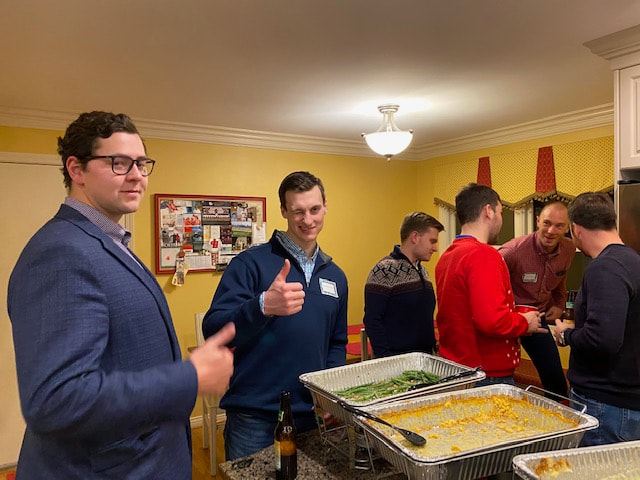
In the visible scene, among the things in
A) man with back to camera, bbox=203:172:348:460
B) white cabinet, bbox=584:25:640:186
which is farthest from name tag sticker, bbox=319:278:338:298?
white cabinet, bbox=584:25:640:186

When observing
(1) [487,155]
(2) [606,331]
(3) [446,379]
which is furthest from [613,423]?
(1) [487,155]

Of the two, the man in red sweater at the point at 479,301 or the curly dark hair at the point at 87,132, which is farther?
the man in red sweater at the point at 479,301

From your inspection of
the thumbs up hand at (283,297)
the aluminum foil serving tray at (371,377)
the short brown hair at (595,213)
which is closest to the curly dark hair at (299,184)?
the thumbs up hand at (283,297)

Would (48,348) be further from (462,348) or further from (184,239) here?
(184,239)

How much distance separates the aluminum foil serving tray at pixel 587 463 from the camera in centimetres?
115

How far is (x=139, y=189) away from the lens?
1209mm

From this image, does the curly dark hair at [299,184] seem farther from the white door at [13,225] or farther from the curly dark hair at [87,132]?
the white door at [13,225]

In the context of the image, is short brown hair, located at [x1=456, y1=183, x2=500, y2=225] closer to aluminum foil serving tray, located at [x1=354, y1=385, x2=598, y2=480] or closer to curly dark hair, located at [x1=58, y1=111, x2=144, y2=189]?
aluminum foil serving tray, located at [x1=354, y1=385, x2=598, y2=480]

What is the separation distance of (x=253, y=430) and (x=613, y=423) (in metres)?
1.40

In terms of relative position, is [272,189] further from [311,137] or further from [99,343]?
[99,343]

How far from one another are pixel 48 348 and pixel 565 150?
426 centimetres

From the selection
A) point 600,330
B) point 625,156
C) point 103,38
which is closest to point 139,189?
A: point 103,38

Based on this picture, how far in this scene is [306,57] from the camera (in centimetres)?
260

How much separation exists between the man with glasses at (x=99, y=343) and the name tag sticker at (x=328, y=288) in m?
0.75
